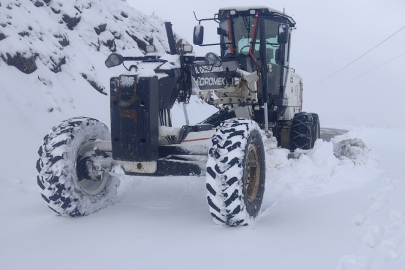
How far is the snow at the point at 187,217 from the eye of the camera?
10.7 feet

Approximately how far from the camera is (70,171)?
14.0ft

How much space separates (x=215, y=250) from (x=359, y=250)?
3.81 ft

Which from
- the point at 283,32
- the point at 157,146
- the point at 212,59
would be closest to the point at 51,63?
the point at 283,32

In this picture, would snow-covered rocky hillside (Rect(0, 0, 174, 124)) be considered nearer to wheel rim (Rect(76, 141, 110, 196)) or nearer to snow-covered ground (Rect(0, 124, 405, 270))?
snow-covered ground (Rect(0, 124, 405, 270))

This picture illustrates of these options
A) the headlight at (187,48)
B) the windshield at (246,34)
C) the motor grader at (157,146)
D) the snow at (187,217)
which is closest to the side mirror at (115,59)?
the motor grader at (157,146)

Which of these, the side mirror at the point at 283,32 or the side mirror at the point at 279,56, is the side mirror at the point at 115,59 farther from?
the side mirror at the point at 279,56

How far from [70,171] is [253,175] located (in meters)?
1.97

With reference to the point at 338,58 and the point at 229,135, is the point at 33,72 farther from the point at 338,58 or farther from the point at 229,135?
the point at 338,58

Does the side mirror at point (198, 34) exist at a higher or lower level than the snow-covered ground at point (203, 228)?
higher

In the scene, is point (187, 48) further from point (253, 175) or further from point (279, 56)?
point (279, 56)

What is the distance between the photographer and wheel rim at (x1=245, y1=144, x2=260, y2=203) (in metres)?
4.50

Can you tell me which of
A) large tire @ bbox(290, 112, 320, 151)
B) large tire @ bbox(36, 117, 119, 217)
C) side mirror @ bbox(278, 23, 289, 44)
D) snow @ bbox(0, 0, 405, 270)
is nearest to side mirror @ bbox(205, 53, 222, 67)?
snow @ bbox(0, 0, 405, 270)

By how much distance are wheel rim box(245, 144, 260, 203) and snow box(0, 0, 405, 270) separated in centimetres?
27

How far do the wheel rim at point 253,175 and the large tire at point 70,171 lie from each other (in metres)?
1.62
